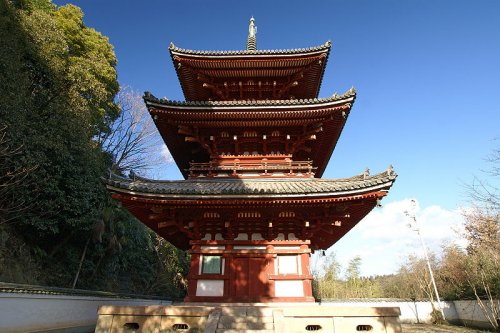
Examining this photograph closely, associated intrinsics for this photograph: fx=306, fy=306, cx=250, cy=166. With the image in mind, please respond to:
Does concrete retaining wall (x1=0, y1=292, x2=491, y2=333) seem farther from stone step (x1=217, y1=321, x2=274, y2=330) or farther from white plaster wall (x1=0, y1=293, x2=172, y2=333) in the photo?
stone step (x1=217, y1=321, x2=274, y2=330)

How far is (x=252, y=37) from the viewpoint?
19328 millimetres

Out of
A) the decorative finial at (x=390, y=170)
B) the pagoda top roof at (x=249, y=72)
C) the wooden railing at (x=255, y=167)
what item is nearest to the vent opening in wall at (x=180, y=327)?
the wooden railing at (x=255, y=167)

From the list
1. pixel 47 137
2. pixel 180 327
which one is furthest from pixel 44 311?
pixel 47 137

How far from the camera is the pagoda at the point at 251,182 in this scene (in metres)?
9.93

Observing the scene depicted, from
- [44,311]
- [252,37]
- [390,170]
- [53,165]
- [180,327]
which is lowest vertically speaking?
[180,327]

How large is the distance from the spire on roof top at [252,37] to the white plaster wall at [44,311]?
15737mm

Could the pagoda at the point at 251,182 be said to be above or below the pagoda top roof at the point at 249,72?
below

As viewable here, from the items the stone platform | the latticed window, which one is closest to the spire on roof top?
the latticed window

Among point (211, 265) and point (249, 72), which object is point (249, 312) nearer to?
point (211, 265)

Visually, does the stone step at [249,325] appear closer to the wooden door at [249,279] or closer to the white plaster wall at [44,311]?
the wooden door at [249,279]

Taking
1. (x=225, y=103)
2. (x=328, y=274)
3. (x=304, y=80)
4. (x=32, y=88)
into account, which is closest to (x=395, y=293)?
(x=328, y=274)

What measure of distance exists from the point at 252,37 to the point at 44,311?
17.5m

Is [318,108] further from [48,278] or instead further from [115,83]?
[115,83]

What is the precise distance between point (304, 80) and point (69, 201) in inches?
590
